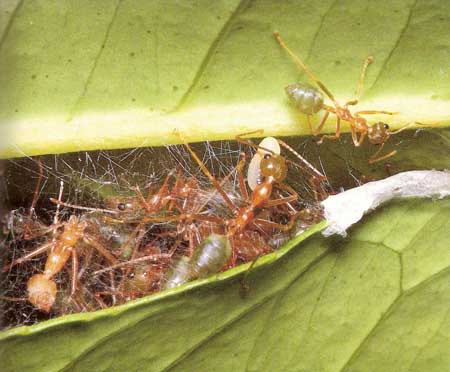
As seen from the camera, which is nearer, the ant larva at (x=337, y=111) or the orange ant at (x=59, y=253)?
the ant larva at (x=337, y=111)

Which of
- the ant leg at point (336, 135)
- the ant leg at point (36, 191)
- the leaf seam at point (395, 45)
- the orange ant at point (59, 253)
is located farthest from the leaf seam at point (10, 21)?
the leaf seam at point (395, 45)

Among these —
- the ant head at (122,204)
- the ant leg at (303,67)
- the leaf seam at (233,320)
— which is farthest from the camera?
the ant head at (122,204)

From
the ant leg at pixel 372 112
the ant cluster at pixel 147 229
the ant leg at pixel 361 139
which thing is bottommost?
the ant cluster at pixel 147 229

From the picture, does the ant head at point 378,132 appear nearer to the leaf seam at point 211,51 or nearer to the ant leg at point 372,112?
the ant leg at point 372,112

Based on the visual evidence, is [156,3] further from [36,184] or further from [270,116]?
[36,184]

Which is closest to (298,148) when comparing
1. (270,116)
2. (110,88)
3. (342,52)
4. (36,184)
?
(270,116)

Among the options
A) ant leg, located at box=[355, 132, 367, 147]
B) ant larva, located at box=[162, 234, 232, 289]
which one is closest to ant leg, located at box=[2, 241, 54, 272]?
ant larva, located at box=[162, 234, 232, 289]

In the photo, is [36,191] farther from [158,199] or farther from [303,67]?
[303,67]
